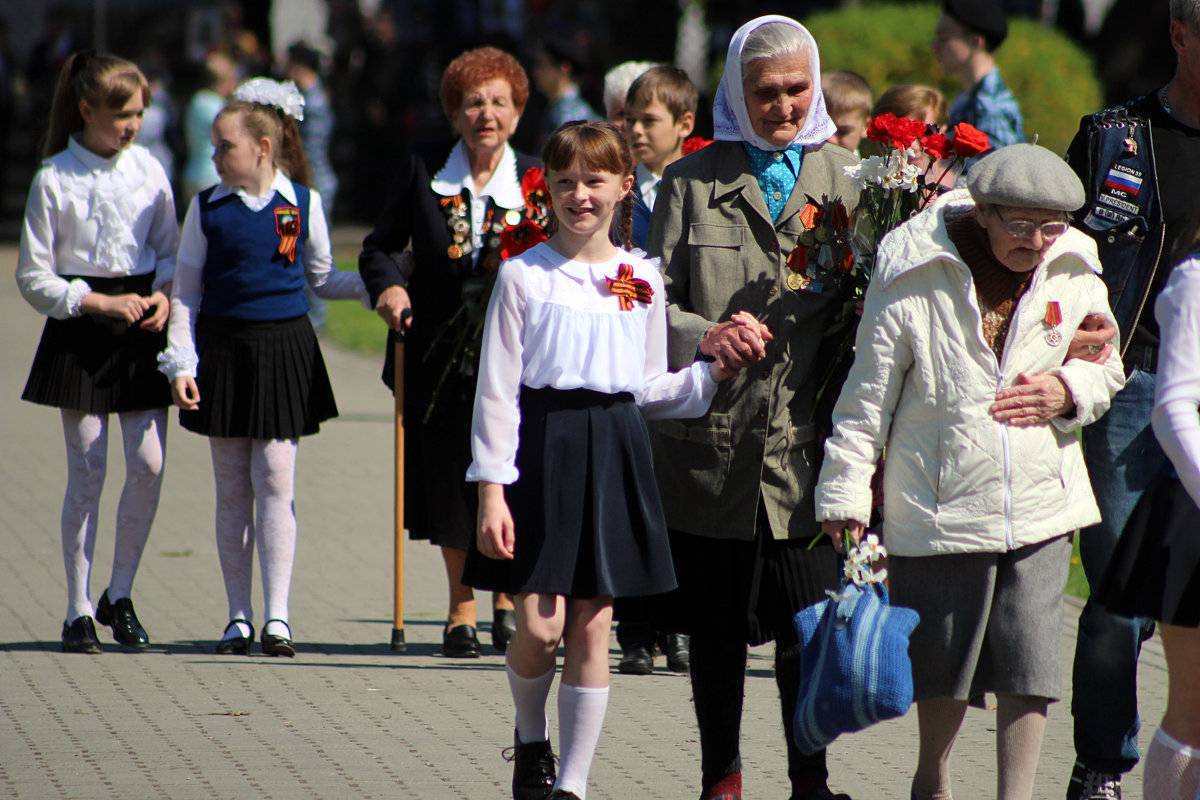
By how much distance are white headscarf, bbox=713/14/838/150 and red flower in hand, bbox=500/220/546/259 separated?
1.21 metres

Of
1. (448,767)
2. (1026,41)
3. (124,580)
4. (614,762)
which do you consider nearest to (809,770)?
(614,762)

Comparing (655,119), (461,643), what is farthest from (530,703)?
(655,119)

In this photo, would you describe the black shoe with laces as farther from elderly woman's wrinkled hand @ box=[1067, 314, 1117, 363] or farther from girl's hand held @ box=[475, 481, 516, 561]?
girl's hand held @ box=[475, 481, 516, 561]

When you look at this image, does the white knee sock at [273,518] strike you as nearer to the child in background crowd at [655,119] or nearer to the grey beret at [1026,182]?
the child in background crowd at [655,119]

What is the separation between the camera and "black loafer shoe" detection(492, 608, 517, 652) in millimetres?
6227

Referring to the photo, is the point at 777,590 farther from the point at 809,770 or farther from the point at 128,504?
the point at 128,504

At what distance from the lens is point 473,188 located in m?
6.06

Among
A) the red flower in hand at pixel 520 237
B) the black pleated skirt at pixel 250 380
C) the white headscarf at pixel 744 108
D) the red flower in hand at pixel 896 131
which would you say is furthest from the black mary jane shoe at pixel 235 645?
the red flower in hand at pixel 896 131

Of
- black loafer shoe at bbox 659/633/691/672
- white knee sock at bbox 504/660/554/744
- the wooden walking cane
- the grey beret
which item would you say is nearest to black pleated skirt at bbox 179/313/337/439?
the wooden walking cane

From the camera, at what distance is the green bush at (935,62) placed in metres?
15.9

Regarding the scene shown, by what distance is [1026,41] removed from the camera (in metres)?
16.9

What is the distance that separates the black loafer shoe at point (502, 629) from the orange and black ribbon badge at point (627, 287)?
2315mm

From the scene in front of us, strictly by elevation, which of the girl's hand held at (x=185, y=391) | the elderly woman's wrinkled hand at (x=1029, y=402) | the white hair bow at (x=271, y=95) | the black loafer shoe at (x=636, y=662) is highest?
the white hair bow at (x=271, y=95)

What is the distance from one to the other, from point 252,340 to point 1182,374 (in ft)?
11.9
